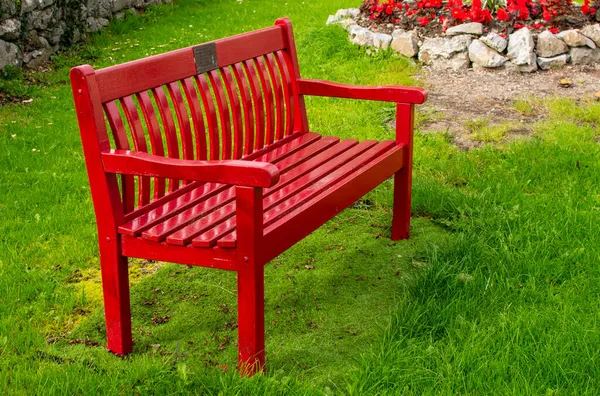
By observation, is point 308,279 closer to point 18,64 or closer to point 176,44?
point 18,64

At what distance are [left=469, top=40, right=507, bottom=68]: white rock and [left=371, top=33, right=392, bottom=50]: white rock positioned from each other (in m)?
0.90

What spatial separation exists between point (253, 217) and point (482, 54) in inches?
215

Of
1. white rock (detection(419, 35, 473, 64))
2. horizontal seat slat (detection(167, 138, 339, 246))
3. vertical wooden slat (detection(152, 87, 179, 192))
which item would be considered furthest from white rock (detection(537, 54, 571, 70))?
vertical wooden slat (detection(152, 87, 179, 192))

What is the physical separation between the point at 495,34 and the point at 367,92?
371 centimetres

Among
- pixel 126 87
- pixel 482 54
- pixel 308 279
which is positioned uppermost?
pixel 126 87

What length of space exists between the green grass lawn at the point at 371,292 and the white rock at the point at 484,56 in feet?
4.93

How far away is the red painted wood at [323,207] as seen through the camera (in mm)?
3541

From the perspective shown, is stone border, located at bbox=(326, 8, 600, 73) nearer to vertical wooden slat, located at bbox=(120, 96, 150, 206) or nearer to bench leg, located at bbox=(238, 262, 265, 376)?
vertical wooden slat, located at bbox=(120, 96, 150, 206)

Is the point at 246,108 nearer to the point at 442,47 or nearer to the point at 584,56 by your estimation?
the point at 442,47

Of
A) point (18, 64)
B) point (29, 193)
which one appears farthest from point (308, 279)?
point (18, 64)

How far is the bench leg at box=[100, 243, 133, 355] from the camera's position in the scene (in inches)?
144

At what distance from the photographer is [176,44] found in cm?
1038

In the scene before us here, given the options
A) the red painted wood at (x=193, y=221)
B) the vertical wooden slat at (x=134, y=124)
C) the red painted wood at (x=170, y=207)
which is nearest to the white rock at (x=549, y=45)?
the red painted wood at (x=170, y=207)

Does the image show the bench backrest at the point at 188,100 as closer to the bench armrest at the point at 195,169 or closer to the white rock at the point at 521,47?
the bench armrest at the point at 195,169
